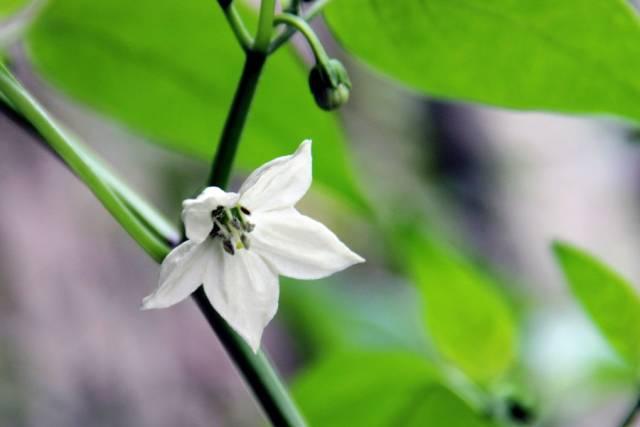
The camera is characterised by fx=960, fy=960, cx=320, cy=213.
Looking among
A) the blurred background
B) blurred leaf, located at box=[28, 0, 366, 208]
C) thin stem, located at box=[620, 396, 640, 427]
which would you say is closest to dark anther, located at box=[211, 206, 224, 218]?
blurred leaf, located at box=[28, 0, 366, 208]

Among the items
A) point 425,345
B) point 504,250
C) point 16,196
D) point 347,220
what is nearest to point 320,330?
point 425,345

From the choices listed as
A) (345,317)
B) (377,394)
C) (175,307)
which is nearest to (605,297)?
(377,394)

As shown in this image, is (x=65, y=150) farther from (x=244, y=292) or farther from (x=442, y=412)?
(x=442, y=412)

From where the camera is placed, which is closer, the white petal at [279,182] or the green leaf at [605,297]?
the white petal at [279,182]

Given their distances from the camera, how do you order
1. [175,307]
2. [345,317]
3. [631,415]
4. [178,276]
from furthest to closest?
1. [175,307]
2. [345,317]
3. [631,415]
4. [178,276]

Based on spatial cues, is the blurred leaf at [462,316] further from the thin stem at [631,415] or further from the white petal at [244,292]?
the white petal at [244,292]

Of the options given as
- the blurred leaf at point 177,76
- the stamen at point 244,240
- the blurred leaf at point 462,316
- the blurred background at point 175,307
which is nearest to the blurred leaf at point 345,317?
the blurred background at point 175,307
